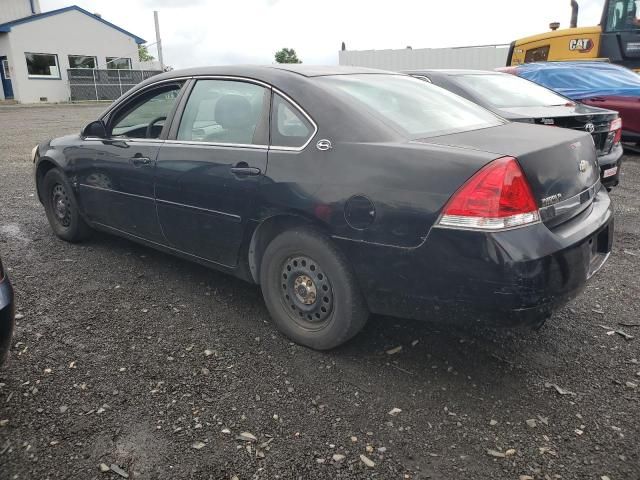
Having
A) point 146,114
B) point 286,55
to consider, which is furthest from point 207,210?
point 286,55

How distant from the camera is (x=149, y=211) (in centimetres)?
383

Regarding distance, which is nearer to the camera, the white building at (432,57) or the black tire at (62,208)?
the black tire at (62,208)

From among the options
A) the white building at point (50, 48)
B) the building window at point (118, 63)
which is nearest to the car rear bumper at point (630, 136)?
the white building at point (50, 48)

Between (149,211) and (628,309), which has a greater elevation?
(149,211)

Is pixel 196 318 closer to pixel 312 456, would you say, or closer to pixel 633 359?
pixel 312 456

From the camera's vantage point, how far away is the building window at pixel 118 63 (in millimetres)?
33688

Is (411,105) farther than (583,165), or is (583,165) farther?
(411,105)

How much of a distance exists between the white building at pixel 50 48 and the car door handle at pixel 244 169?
31.4 m

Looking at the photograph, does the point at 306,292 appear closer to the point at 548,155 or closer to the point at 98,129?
the point at 548,155

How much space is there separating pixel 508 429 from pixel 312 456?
0.90m

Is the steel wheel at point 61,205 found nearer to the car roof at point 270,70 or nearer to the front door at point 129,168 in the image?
the front door at point 129,168

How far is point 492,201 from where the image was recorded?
2363 millimetres

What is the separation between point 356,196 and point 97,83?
3310cm

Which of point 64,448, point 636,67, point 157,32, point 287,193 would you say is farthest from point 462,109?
point 157,32
